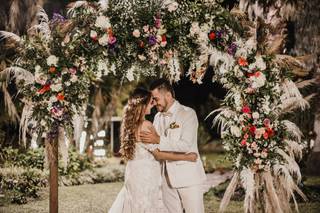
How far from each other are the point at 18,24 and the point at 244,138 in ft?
36.1

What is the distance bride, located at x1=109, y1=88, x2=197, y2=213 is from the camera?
24.3ft

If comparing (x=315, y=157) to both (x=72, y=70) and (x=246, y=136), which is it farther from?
(x=72, y=70)

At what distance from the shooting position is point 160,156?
23.8 feet

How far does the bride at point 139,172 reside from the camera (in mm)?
7398

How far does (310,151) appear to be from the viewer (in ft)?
55.8

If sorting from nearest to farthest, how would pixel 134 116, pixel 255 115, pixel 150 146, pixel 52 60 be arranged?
→ pixel 134 116 → pixel 52 60 → pixel 150 146 → pixel 255 115

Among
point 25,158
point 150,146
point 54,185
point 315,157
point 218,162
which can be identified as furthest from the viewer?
point 218,162

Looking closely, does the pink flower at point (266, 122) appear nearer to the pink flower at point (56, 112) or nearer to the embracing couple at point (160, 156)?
the embracing couple at point (160, 156)

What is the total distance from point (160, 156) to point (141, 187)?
2.09 feet

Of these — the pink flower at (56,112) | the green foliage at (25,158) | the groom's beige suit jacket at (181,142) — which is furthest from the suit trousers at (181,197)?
the green foliage at (25,158)

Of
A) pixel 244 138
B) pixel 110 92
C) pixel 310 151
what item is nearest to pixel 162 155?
pixel 244 138

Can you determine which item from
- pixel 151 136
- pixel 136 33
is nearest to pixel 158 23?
pixel 136 33

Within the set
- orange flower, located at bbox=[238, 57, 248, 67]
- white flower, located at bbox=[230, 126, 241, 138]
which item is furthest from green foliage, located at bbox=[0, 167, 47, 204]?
orange flower, located at bbox=[238, 57, 248, 67]

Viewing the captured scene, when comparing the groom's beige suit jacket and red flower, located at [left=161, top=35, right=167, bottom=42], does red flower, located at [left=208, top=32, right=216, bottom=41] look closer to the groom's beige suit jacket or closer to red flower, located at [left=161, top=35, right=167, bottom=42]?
red flower, located at [left=161, top=35, right=167, bottom=42]
